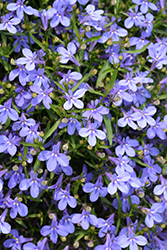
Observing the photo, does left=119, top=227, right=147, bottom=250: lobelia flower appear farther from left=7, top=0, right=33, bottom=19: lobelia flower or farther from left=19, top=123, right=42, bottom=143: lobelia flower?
left=7, top=0, right=33, bottom=19: lobelia flower

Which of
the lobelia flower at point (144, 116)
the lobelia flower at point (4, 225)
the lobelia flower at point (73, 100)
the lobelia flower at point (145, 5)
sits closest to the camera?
the lobelia flower at point (73, 100)

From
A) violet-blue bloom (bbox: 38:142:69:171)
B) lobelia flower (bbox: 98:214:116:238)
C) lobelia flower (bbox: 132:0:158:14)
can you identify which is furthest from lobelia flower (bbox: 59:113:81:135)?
lobelia flower (bbox: 132:0:158:14)

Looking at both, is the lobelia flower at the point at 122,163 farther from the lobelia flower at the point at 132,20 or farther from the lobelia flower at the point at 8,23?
the lobelia flower at the point at 8,23

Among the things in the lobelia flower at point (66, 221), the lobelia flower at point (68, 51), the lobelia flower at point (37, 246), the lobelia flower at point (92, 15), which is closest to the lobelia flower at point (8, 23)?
the lobelia flower at point (68, 51)

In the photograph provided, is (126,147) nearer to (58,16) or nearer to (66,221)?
(66,221)

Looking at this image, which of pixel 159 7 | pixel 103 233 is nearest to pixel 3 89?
pixel 103 233

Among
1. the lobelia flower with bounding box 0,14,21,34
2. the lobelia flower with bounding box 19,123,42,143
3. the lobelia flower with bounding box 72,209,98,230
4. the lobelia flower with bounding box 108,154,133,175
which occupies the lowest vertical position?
the lobelia flower with bounding box 72,209,98,230
